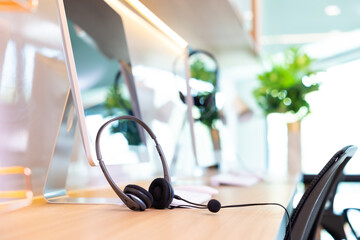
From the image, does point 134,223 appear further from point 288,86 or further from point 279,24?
point 279,24

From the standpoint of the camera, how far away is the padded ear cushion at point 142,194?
0.95 metres

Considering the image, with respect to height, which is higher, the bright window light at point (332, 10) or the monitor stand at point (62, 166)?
the bright window light at point (332, 10)

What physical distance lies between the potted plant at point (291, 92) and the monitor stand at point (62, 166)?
227 centimetres

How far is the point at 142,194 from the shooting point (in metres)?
0.95

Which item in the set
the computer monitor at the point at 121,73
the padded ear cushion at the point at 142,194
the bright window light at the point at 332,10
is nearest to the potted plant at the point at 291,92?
the bright window light at the point at 332,10

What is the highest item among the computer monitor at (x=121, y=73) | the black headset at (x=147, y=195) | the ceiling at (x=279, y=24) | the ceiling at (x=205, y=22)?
the ceiling at (x=279, y=24)

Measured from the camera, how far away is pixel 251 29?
369 cm

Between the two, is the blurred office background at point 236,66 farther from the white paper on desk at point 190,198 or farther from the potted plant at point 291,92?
the white paper on desk at point 190,198

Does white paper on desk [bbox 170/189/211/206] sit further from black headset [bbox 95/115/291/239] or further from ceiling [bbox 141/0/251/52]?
ceiling [bbox 141/0/251/52]

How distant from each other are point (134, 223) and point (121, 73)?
1.00m

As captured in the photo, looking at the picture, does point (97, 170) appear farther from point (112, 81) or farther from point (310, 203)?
point (310, 203)

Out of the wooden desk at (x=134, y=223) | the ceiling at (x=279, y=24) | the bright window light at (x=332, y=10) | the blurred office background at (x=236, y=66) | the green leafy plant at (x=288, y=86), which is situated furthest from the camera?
the bright window light at (x=332, y=10)

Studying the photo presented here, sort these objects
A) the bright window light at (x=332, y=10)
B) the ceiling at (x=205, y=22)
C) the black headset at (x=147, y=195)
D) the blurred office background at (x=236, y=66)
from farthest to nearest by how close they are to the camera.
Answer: the bright window light at (x=332, y=10)
the ceiling at (x=205, y=22)
the blurred office background at (x=236, y=66)
the black headset at (x=147, y=195)

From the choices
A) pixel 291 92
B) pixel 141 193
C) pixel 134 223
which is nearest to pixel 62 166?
pixel 141 193
